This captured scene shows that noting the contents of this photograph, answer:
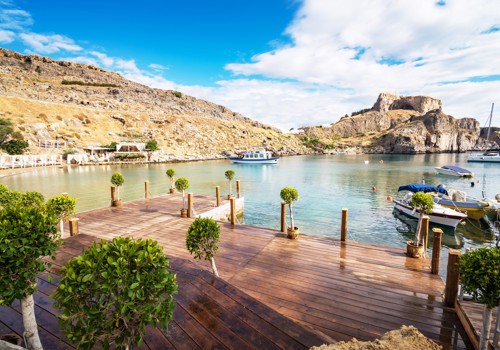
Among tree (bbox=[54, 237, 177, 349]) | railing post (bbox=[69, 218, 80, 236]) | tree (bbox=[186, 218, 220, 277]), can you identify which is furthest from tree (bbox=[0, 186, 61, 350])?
railing post (bbox=[69, 218, 80, 236])

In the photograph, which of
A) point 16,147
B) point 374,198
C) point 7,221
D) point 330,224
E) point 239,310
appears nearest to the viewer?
point 7,221

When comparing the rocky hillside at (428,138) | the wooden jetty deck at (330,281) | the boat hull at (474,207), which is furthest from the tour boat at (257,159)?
the rocky hillside at (428,138)

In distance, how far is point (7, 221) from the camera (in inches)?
122

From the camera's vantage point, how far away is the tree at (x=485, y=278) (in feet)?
12.4

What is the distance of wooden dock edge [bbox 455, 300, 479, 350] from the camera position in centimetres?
453

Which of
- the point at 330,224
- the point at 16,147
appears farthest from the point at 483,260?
the point at 16,147

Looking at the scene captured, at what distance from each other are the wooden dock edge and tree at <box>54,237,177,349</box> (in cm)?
552

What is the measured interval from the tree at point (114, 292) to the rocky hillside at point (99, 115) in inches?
2714

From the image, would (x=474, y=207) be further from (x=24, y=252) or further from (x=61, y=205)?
(x=61, y=205)

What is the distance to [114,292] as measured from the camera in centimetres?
262

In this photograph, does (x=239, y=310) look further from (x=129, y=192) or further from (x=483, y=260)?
(x=129, y=192)

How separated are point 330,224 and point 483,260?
14.3m

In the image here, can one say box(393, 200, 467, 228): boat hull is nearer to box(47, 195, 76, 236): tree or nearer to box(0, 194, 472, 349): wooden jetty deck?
box(0, 194, 472, 349): wooden jetty deck

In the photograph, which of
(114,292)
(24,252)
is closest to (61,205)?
(24,252)
